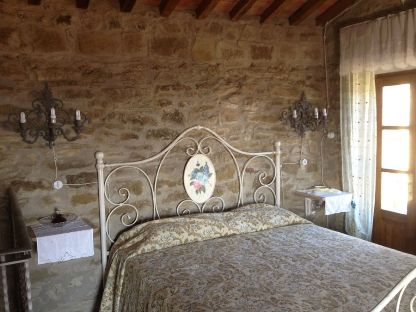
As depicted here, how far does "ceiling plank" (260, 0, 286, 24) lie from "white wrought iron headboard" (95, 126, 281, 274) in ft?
3.82

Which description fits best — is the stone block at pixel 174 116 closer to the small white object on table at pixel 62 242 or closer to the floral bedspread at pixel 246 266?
the floral bedspread at pixel 246 266

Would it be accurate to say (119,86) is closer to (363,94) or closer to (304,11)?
(304,11)

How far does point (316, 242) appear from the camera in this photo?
317 cm

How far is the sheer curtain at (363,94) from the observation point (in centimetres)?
363

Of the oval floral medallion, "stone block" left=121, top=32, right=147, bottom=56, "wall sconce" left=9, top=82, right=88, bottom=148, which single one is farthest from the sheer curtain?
"wall sconce" left=9, top=82, right=88, bottom=148

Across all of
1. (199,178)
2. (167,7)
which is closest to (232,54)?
(167,7)

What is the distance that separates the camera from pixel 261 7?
Answer: 3758 mm

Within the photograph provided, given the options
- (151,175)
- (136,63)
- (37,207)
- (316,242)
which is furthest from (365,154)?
(37,207)

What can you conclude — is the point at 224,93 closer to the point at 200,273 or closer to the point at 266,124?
the point at 266,124

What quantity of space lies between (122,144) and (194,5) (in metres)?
1.33

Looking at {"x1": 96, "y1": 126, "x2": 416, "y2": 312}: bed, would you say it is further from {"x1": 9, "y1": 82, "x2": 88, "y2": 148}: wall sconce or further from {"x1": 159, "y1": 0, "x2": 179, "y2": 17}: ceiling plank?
{"x1": 159, "y1": 0, "x2": 179, "y2": 17}: ceiling plank

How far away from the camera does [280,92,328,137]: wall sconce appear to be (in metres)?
4.09

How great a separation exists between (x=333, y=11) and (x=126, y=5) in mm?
2022

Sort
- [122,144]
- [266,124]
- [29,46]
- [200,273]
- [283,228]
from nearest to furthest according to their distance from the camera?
[200,273] → [29,46] → [122,144] → [283,228] → [266,124]
